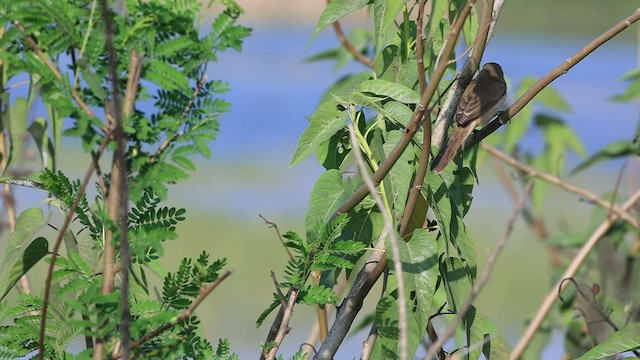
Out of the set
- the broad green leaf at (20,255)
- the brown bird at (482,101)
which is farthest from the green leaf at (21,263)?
the brown bird at (482,101)

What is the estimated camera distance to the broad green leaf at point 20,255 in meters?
1.29

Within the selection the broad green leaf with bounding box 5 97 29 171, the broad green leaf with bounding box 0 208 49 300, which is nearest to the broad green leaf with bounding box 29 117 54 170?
the broad green leaf with bounding box 5 97 29 171

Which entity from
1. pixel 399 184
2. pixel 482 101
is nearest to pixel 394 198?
pixel 399 184

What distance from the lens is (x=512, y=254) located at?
21.0ft

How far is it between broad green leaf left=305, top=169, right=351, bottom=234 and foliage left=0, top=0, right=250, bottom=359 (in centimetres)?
28

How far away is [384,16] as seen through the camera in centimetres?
128

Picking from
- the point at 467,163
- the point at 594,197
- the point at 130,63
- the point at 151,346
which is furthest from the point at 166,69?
the point at 594,197

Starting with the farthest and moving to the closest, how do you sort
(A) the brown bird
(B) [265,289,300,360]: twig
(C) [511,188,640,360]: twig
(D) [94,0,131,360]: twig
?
(A) the brown bird
(C) [511,188,640,360]: twig
(B) [265,289,300,360]: twig
(D) [94,0,131,360]: twig

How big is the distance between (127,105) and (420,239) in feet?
1.89

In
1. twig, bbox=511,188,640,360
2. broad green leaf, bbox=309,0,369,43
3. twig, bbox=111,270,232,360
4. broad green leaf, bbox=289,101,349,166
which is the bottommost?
twig, bbox=111,270,232,360

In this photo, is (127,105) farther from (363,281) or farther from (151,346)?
(363,281)

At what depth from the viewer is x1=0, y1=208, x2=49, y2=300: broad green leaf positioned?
1295 millimetres

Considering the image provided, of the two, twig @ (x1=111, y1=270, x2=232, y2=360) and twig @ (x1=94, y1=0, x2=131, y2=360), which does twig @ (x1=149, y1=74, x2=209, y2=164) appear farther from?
twig @ (x1=111, y1=270, x2=232, y2=360)

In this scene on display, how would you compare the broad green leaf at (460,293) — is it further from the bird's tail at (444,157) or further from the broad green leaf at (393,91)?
the broad green leaf at (393,91)
